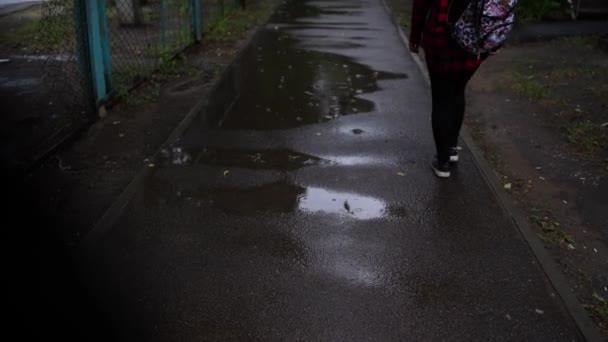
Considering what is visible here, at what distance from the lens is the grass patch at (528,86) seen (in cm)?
708

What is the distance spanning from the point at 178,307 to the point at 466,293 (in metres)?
1.58

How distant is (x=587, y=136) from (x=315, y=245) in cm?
328

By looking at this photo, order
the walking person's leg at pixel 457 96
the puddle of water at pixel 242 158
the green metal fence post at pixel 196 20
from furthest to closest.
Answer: the green metal fence post at pixel 196 20 → the puddle of water at pixel 242 158 → the walking person's leg at pixel 457 96

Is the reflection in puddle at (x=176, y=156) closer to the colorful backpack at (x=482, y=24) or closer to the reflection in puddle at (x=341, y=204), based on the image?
the reflection in puddle at (x=341, y=204)

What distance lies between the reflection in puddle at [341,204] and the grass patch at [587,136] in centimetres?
227

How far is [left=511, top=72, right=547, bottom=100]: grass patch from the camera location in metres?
7.08

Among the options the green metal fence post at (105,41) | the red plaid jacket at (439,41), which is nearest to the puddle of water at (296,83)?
the green metal fence post at (105,41)

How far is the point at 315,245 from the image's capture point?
382cm

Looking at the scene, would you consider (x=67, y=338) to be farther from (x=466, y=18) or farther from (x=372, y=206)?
(x=466, y=18)

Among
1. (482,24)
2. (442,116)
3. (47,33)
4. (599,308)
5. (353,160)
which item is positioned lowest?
(599,308)

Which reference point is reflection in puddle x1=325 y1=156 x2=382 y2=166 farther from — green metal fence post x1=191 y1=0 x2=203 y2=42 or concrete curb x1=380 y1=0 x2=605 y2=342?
green metal fence post x1=191 y1=0 x2=203 y2=42

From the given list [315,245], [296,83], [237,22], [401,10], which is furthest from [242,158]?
[401,10]

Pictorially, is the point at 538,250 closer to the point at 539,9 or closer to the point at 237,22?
the point at 539,9

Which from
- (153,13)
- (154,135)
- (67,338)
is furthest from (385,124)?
(153,13)
